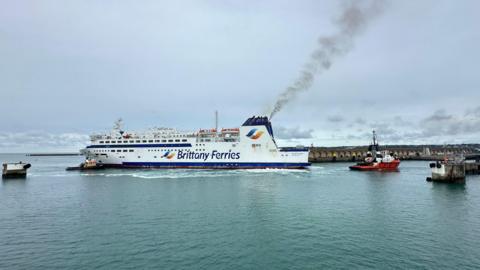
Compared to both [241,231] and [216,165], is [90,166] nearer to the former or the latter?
[216,165]

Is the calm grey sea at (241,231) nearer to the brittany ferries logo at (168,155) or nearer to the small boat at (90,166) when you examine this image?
the brittany ferries logo at (168,155)

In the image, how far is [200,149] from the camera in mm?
58781

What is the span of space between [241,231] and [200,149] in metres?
42.9

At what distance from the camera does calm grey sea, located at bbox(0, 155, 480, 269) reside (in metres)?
12.4

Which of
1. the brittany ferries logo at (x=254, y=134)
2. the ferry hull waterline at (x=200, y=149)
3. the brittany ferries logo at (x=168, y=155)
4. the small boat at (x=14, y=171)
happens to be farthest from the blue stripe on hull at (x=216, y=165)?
the small boat at (x=14, y=171)

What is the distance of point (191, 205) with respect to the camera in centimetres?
2378

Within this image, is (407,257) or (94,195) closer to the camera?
(407,257)

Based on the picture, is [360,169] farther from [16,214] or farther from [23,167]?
[23,167]

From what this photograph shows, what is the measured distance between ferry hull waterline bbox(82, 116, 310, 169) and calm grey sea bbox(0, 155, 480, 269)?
87.9 ft

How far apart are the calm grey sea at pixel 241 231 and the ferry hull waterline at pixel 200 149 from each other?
26804 millimetres

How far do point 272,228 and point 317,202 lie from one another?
29.1 ft

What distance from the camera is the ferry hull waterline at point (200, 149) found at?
56062mm

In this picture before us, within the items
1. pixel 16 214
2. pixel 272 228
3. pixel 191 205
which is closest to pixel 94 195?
pixel 16 214

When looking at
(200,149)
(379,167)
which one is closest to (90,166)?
(200,149)
